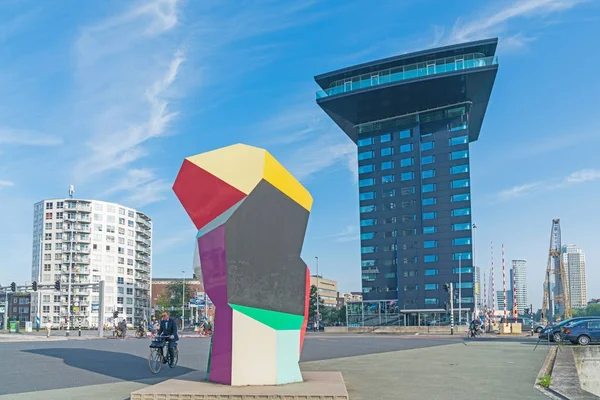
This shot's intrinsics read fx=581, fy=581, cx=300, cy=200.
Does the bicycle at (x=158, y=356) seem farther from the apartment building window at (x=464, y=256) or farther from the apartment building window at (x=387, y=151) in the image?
the apartment building window at (x=387, y=151)

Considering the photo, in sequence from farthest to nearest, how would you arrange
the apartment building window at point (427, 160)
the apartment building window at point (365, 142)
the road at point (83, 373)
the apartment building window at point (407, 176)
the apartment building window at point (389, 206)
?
the apartment building window at point (365, 142)
the apartment building window at point (389, 206)
the apartment building window at point (407, 176)
the apartment building window at point (427, 160)
the road at point (83, 373)

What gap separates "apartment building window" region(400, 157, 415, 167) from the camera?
95119mm

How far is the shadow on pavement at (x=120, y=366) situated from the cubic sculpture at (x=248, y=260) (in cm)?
375

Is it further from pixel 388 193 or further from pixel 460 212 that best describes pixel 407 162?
pixel 460 212

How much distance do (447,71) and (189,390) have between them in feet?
270

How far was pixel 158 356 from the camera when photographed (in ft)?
52.0

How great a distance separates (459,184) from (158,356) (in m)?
80.4

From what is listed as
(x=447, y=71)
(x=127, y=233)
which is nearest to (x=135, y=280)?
(x=127, y=233)

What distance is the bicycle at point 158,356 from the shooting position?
1545 cm

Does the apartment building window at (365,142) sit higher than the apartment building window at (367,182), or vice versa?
the apartment building window at (365,142)

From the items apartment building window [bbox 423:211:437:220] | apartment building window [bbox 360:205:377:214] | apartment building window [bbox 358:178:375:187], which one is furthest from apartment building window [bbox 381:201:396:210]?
apartment building window [bbox 423:211:437:220]

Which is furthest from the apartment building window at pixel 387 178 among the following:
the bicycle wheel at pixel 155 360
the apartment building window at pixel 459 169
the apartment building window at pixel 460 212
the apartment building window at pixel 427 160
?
the bicycle wheel at pixel 155 360

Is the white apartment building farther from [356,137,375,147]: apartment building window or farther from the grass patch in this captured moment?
the grass patch

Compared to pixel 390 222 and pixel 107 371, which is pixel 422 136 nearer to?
pixel 390 222
